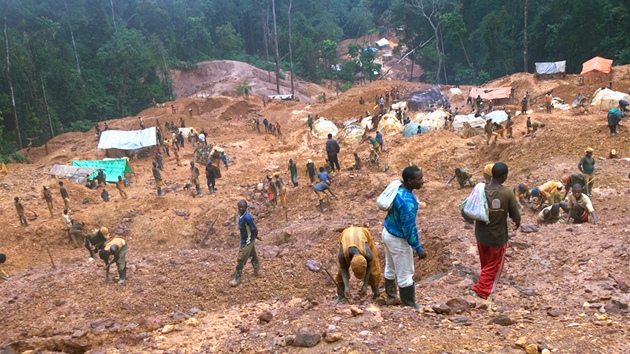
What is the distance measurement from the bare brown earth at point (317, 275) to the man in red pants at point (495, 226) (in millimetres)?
380

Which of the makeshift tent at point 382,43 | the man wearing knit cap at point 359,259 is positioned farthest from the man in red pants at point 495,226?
the makeshift tent at point 382,43

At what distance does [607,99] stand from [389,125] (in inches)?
354

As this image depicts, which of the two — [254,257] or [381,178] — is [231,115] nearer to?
[381,178]

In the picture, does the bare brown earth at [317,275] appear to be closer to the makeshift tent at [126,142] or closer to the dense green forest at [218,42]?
the makeshift tent at [126,142]

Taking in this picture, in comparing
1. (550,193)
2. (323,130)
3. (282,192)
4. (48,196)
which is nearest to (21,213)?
(48,196)

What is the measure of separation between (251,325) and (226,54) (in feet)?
166

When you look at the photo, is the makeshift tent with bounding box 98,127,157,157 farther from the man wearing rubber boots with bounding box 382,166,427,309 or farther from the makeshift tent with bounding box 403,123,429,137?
the man wearing rubber boots with bounding box 382,166,427,309

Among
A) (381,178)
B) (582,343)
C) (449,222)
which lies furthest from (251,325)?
(381,178)

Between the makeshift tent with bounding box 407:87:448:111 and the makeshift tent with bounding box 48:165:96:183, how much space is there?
1801 cm

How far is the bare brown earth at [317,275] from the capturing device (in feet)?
13.2

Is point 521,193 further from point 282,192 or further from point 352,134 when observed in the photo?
point 352,134

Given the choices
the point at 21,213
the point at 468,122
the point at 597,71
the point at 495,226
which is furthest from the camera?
the point at 597,71

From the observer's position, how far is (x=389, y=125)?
20703 mm

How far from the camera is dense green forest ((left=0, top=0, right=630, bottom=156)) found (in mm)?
29469
